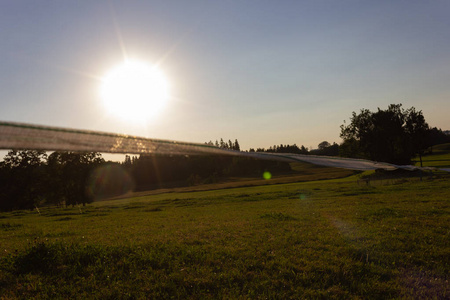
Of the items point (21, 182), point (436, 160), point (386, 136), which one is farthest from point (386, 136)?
point (21, 182)

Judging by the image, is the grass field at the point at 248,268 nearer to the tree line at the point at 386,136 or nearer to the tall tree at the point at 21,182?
the tall tree at the point at 21,182

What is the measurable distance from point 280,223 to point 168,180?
109 meters

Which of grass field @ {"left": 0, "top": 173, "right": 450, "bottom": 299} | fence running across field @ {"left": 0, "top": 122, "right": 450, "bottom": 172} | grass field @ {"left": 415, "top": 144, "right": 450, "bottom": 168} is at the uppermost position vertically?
fence running across field @ {"left": 0, "top": 122, "right": 450, "bottom": 172}

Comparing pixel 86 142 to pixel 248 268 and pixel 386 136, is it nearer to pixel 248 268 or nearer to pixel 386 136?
pixel 248 268

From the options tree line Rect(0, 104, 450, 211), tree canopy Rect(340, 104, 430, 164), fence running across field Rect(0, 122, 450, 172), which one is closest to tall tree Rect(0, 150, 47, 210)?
tree line Rect(0, 104, 450, 211)

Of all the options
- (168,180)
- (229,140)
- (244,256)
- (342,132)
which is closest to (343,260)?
(244,256)

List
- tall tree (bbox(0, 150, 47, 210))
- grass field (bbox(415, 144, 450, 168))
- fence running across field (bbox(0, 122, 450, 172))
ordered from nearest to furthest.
Result: 1. fence running across field (bbox(0, 122, 450, 172))
2. tall tree (bbox(0, 150, 47, 210))
3. grass field (bbox(415, 144, 450, 168))

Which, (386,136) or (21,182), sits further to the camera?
(386,136)

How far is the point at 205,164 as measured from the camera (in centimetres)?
11738

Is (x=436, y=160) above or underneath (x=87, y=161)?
underneath

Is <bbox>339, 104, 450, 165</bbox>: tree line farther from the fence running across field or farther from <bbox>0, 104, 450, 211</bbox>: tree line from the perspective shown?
the fence running across field

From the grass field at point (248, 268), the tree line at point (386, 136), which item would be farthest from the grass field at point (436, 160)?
the grass field at point (248, 268)

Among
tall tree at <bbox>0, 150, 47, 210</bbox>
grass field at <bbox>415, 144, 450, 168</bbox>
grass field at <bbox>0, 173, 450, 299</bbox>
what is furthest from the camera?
grass field at <bbox>415, 144, 450, 168</bbox>

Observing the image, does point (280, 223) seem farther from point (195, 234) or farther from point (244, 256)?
point (244, 256)
